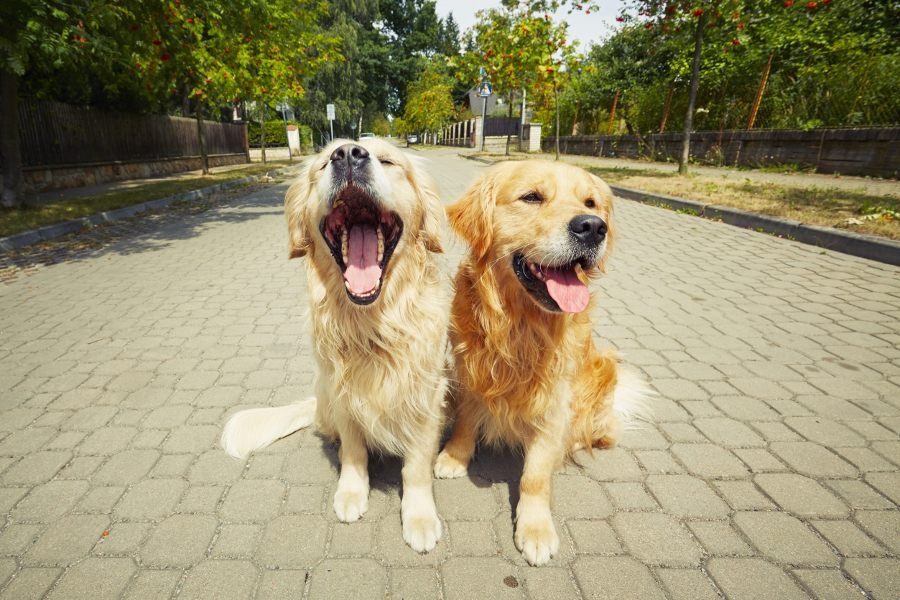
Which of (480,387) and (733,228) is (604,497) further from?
(733,228)

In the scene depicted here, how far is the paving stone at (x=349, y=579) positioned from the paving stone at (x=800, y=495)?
2032mm

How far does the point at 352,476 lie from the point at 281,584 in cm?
54

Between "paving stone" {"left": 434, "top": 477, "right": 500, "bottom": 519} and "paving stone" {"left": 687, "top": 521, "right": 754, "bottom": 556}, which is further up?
"paving stone" {"left": 687, "top": 521, "right": 754, "bottom": 556}

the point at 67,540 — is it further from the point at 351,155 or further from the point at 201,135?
the point at 201,135

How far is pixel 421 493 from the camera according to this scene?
209 cm

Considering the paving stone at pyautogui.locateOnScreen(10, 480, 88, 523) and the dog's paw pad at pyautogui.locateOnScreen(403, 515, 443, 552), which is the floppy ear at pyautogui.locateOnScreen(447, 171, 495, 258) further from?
the paving stone at pyautogui.locateOnScreen(10, 480, 88, 523)

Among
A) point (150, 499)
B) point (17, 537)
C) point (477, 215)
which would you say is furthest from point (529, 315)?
point (17, 537)

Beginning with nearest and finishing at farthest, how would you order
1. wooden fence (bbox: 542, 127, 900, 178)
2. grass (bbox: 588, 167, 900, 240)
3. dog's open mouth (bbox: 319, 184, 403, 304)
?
1. dog's open mouth (bbox: 319, 184, 403, 304)
2. grass (bbox: 588, 167, 900, 240)
3. wooden fence (bbox: 542, 127, 900, 178)

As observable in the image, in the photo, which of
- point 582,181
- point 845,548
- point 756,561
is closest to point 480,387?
point 582,181

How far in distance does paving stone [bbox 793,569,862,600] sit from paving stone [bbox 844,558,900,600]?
0.06m

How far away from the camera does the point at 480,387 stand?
86.9 inches

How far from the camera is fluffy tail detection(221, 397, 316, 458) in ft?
8.19

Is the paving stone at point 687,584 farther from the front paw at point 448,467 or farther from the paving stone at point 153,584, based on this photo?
the paving stone at point 153,584

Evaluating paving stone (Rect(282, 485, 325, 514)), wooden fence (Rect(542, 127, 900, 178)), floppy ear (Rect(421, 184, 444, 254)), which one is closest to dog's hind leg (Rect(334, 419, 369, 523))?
paving stone (Rect(282, 485, 325, 514))
